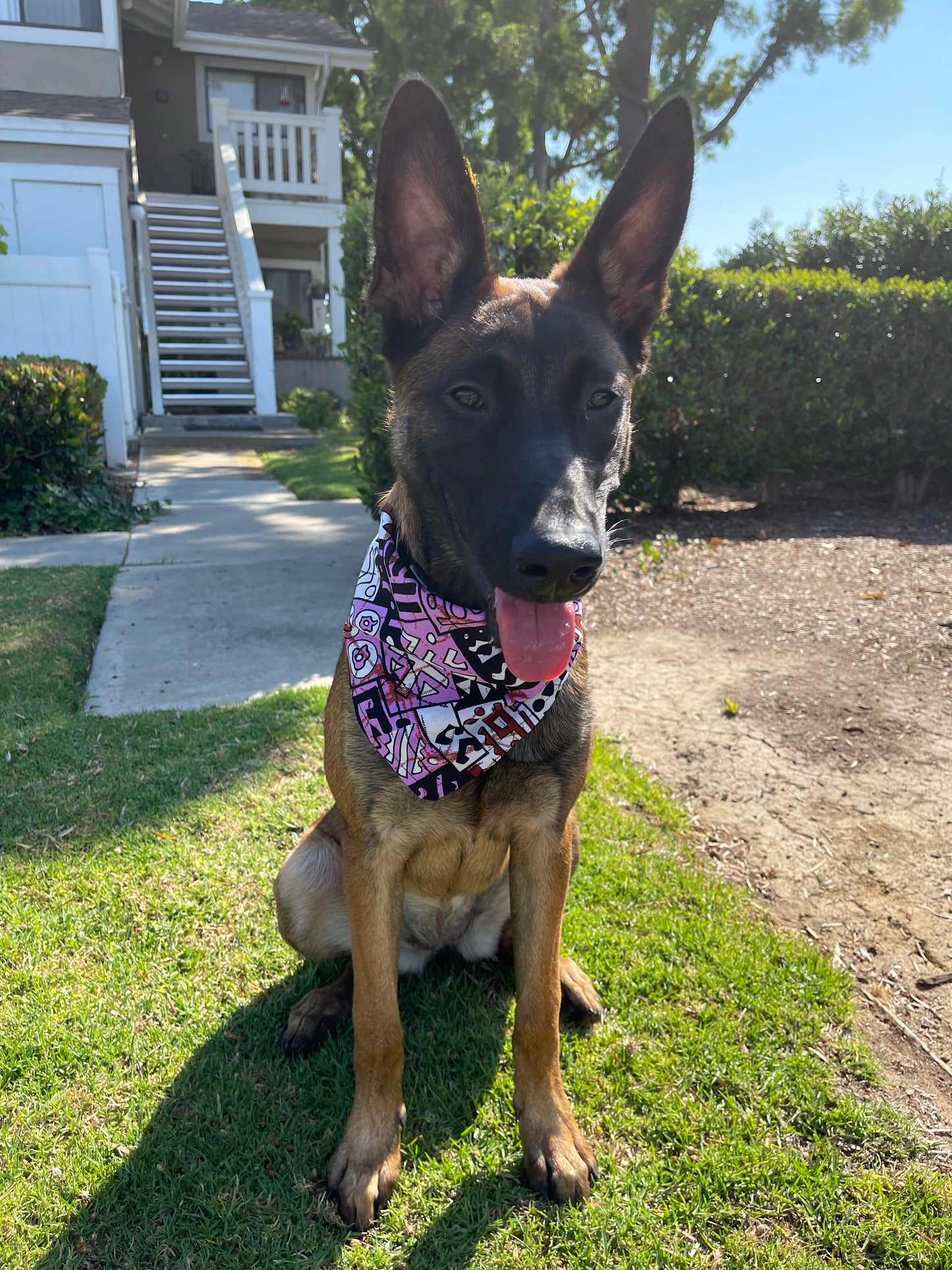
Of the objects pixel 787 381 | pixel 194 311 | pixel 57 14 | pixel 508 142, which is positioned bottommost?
pixel 787 381

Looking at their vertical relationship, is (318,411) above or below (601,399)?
below

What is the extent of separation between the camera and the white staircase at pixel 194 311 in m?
14.4

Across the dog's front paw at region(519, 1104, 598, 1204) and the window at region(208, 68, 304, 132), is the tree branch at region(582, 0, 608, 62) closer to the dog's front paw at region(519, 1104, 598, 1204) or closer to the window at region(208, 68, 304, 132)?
the window at region(208, 68, 304, 132)

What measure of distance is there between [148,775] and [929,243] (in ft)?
35.0

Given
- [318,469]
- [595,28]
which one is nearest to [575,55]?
[595,28]

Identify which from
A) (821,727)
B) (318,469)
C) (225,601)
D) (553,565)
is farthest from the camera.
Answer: (318,469)

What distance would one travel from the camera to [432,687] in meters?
2.15

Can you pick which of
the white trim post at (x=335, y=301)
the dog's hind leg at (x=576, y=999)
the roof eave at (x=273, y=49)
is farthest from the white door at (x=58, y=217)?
the dog's hind leg at (x=576, y=999)

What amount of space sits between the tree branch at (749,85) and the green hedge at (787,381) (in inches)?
383

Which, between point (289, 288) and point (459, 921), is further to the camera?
point (289, 288)

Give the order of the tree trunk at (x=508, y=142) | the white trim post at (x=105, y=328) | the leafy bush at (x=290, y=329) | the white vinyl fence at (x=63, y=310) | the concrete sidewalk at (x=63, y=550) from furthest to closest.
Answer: the leafy bush at (x=290, y=329) < the tree trunk at (x=508, y=142) < the white trim post at (x=105, y=328) < the white vinyl fence at (x=63, y=310) < the concrete sidewalk at (x=63, y=550)

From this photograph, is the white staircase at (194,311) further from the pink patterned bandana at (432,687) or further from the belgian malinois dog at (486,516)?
the pink patterned bandana at (432,687)

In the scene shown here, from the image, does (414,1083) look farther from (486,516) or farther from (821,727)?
(821,727)

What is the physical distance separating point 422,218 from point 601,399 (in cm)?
65
